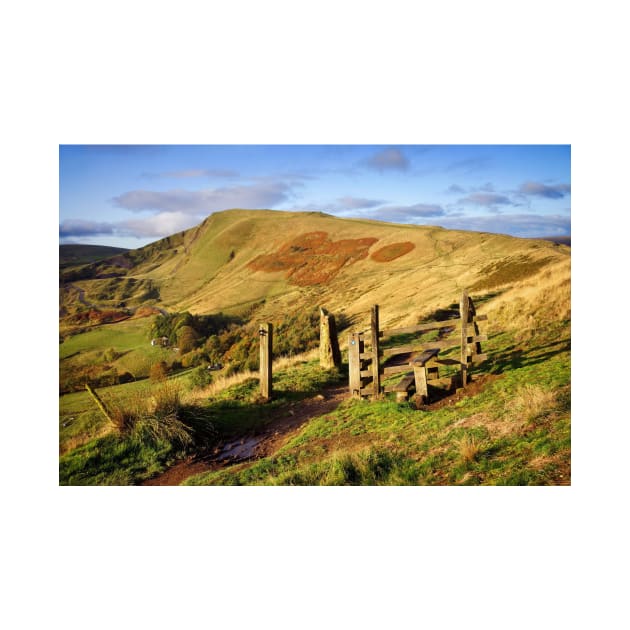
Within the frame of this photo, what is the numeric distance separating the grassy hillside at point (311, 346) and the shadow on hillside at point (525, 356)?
0.07ft

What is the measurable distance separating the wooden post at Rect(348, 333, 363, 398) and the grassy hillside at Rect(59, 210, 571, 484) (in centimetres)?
22

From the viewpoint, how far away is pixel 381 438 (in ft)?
25.3

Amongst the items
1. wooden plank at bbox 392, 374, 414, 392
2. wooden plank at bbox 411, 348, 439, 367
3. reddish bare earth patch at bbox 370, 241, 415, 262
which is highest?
reddish bare earth patch at bbox 370, 241, 415, 262

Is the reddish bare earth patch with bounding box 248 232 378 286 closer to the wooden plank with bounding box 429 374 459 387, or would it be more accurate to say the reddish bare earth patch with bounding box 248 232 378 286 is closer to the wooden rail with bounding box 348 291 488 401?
the wooden rail with bounding box 348 291 488 401

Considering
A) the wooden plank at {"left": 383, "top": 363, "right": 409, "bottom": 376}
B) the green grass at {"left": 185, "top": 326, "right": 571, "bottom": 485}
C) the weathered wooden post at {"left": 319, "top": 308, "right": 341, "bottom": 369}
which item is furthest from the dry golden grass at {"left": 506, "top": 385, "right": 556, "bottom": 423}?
the weathered wooden post at {"left": 319, "top": 308, "right": 341, "bottom": 369}

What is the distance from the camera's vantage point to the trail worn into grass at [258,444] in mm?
7707

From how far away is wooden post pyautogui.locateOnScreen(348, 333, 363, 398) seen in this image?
27.8ft

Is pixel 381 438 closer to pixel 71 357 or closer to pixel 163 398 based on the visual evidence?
pixel 163 398

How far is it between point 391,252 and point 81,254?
535 centimetres

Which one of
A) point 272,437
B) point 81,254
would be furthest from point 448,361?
point 81,254

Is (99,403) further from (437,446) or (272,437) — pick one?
(437,446)

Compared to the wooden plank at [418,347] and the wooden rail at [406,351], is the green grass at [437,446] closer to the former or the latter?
the wooden rail at [406,351]

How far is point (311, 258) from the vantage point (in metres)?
9.57

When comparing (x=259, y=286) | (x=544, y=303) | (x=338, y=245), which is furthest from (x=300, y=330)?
(x=544, y=303)
